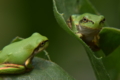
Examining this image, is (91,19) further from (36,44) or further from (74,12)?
(36,44)

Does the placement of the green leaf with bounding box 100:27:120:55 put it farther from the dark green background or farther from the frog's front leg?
the dark green background

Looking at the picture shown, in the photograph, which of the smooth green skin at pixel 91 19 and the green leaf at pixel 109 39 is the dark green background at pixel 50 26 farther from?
the green leaf at pixel 109 39

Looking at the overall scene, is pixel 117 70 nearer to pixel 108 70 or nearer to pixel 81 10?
pixel 108 70

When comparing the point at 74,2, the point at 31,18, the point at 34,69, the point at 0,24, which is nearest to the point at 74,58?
the point at 31,18

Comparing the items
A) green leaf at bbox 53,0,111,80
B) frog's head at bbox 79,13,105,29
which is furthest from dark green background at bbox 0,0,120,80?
green leaf at bbox 53,0,111,80

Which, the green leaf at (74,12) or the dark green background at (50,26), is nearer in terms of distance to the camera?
the green leaf at (74,12)

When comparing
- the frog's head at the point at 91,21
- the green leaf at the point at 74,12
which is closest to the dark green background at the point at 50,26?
the frog's head at the point at 91,21

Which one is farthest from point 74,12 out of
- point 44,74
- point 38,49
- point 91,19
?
point 44,74
